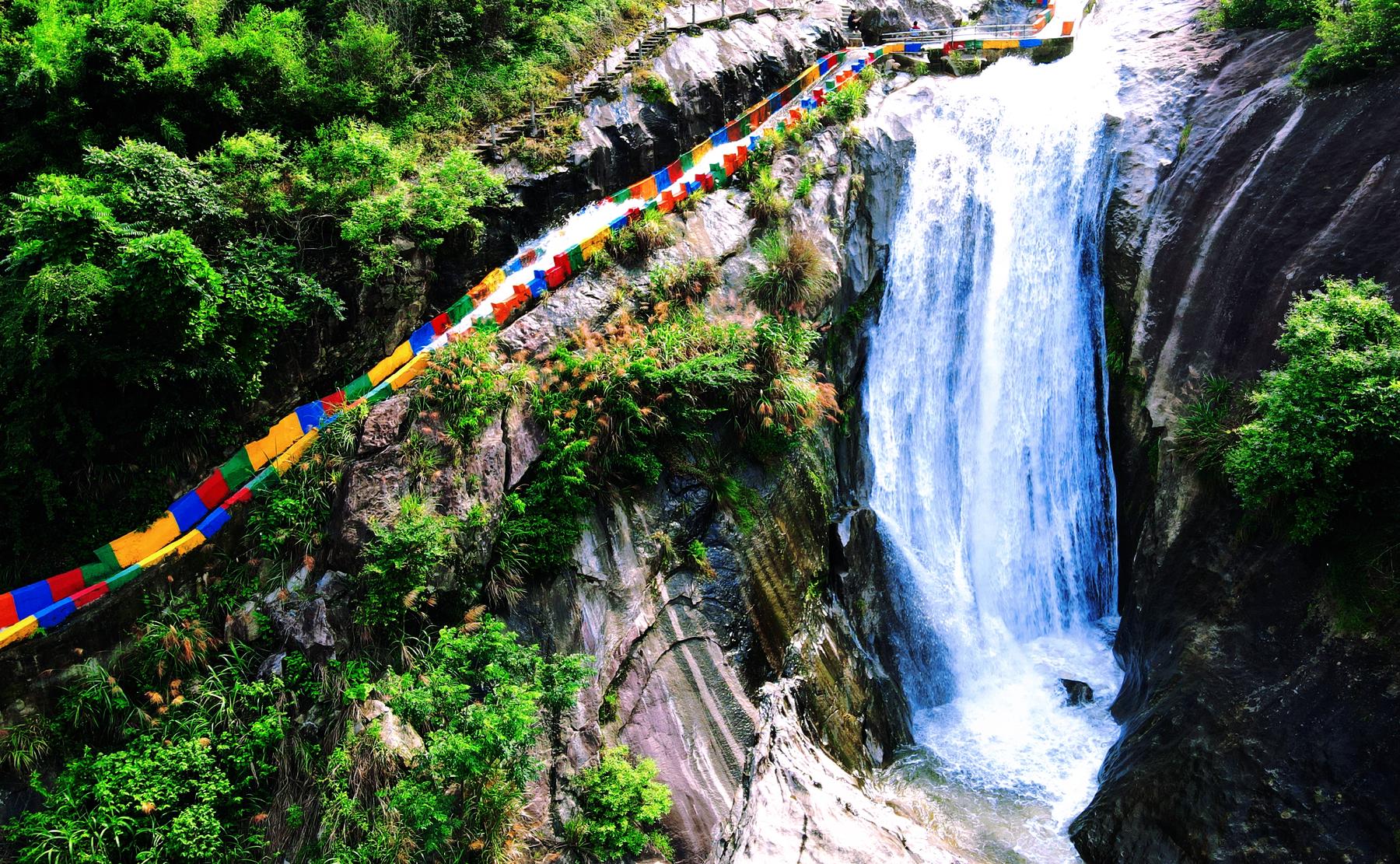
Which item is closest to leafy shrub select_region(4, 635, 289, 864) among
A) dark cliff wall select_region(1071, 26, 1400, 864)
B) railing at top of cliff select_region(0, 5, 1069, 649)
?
railing at top of cliff select_region(0, 5, 1069, 649)

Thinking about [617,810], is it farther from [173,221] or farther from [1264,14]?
[1264,14]

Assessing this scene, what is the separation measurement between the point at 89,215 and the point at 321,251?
3.04 meters

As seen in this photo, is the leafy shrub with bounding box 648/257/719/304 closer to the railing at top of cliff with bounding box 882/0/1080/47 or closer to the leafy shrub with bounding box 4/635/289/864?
the leafy shrub with bounding box 4/635/289/864

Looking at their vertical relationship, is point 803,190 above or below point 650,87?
below

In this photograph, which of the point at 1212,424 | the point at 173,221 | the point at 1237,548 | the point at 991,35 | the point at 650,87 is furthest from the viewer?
the point at 991,35

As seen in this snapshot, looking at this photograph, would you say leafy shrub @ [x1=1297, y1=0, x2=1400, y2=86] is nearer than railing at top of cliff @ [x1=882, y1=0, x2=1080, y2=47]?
Yes

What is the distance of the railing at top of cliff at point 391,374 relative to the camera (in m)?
9.69

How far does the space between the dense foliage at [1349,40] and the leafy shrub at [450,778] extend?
675 inches

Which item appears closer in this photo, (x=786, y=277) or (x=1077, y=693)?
(x=1077, y=693)

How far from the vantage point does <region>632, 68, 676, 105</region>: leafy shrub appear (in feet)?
56.1

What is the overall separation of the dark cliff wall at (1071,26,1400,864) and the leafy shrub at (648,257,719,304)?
894 centimetres

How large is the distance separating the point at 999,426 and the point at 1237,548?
5162 millimetres

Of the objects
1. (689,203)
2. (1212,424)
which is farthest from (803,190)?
(1212,424)

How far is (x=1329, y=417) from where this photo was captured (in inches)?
388
